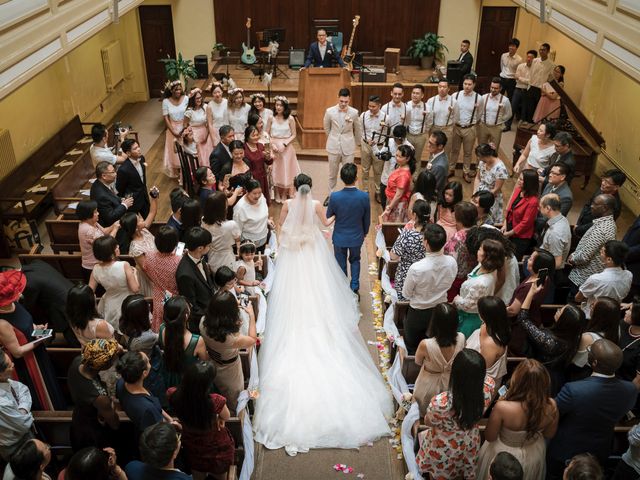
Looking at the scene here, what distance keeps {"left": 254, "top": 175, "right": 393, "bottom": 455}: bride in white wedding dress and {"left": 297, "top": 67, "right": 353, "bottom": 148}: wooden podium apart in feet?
13.3

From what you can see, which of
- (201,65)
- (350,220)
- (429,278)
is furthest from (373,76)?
(429,278)

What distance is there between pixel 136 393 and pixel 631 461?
2.86 m

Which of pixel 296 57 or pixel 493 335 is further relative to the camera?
pixel 296 57

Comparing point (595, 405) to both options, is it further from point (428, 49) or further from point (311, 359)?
point (428, 49)

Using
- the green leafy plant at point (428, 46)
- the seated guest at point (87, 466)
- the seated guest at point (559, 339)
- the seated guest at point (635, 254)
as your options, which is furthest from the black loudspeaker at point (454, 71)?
the seated guest at point (87, 466)

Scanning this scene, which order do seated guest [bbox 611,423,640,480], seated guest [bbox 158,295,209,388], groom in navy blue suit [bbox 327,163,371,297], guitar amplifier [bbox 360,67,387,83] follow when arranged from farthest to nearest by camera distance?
guitar amplifier [bbox 360,67,387,83]
groom in navy blue suit [bbox 327,163,371,297]
seated guest [bbox 158,295,209,388]
seated guest [bbox 611,423,640,480]

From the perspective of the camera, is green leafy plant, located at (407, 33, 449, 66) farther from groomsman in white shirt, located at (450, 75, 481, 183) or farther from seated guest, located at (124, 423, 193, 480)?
seated guest, located at (124, 423, 193, 480)

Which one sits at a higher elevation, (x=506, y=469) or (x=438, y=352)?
(x=506, y=469)

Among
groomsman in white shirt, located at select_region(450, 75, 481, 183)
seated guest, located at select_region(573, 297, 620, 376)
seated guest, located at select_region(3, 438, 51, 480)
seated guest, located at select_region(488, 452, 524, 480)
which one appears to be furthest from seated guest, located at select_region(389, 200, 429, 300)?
groomsman in white shirt, located at select_region(450, 75, 481, 183)

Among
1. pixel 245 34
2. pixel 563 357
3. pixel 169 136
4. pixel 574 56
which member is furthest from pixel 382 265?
pixel 245 34

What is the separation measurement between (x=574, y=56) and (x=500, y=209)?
17.9ft

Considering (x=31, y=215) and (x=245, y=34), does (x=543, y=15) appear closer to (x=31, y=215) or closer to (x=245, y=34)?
(x=245, y=34)

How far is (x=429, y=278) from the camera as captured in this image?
14.5ft

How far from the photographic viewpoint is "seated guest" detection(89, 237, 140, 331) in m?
4.30
